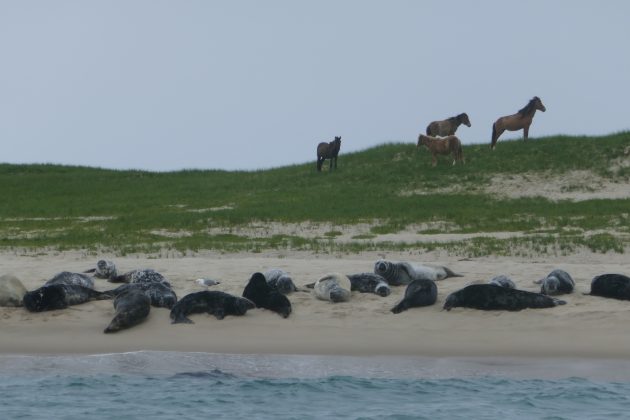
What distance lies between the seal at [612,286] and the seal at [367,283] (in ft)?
10.1

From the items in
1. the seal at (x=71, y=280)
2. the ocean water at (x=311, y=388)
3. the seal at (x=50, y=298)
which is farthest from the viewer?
the seal at (x=71, y=280)

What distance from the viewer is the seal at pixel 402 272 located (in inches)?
711

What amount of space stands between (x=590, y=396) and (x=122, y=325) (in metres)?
6.54

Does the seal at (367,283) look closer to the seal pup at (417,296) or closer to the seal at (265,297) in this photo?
the seal pup at (417,296)

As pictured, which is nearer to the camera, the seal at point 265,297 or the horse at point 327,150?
the seal at point 265,297

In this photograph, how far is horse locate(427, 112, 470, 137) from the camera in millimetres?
47719

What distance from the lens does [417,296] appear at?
16266mm

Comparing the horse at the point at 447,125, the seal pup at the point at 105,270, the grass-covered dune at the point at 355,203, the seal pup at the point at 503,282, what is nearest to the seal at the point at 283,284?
the seal pup at the point at 503,282

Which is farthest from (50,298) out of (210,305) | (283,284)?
(283,284)

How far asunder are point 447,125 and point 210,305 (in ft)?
108

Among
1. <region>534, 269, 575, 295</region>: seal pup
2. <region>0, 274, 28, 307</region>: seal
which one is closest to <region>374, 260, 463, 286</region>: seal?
<region>534, 269, 575, 295</region>: seal pup

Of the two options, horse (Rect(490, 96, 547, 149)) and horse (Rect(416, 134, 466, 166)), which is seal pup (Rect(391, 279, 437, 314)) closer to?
horse (Rect(416, 134, 466, 166))

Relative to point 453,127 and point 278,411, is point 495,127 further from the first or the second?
point 278,411

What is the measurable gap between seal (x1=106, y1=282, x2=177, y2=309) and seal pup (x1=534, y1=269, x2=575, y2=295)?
17.9 ft
